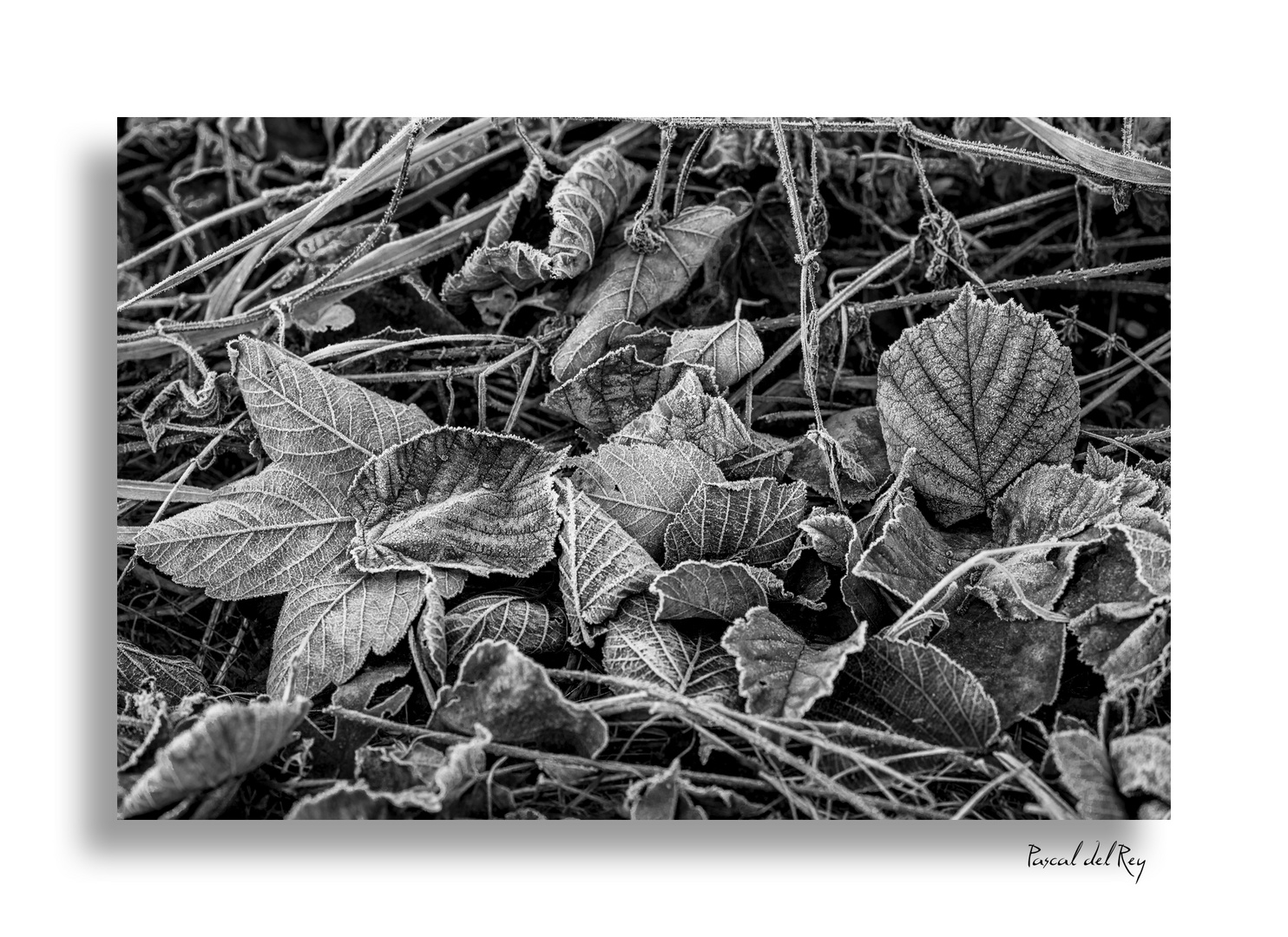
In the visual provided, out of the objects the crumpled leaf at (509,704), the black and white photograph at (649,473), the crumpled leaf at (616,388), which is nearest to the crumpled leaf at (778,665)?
the black and white photograph at (649,473)

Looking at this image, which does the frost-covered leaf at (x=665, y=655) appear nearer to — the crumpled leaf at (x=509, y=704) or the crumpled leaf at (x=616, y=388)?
the crumpled leaf at (x=509, y=704)

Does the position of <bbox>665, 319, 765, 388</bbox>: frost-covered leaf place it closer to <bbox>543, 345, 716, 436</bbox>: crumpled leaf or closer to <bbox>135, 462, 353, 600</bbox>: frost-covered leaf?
<bbox>543, 345, 716, 436</bbox>: crumpled leaf

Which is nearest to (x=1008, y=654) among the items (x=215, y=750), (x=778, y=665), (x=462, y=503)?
(x=778, y=665)

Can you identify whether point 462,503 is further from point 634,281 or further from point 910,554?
point 910,554

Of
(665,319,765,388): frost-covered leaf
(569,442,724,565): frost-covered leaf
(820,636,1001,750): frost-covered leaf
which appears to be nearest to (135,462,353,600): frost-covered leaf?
(569,442,724,565): frost-covered leaf
